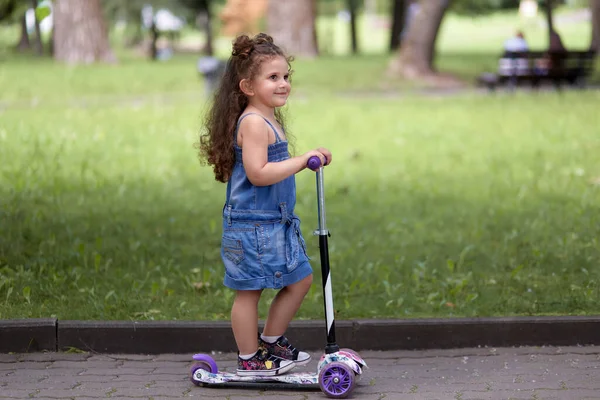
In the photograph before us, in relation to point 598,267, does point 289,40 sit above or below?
above

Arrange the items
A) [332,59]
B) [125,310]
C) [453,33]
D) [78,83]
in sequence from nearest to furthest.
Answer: [125,310], [78,83], [332,59], [453,33]

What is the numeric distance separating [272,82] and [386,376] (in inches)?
63.0

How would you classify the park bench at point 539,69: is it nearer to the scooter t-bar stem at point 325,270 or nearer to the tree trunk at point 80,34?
the tree trunk at point 80,34

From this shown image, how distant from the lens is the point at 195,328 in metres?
5.64

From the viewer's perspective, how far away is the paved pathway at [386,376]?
4859 millimetres

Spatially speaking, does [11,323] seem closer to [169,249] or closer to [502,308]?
[169,249]

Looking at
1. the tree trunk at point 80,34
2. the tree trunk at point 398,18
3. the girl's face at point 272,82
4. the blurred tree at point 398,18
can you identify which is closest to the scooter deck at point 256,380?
the girl's face at point 272,82

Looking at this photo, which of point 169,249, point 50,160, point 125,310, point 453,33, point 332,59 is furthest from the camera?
point 453,33

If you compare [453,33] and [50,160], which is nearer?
[50,160]

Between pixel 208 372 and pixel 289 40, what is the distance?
2786cm

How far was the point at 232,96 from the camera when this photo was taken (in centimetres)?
487

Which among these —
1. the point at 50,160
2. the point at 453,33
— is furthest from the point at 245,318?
the point at 453,33

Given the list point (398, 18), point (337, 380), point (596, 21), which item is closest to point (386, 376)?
point (337, 380)

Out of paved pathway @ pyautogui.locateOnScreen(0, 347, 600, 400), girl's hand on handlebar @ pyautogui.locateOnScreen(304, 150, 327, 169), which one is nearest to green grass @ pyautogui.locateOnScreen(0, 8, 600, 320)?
paved pathway @ pyautogui.locateOnScreen(0, 347, 600, 400)
